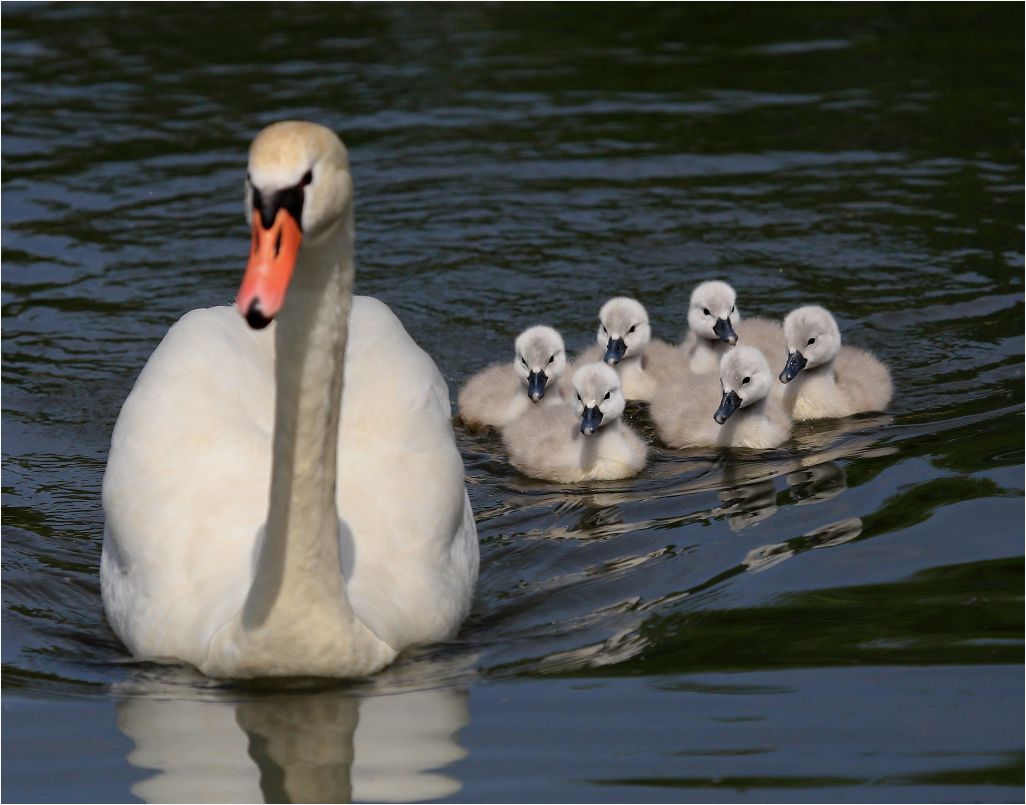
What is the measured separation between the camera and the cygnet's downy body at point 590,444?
8133 millimetres

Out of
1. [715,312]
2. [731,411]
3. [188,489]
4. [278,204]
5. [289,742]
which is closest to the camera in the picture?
[278,204]

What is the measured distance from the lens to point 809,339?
28.6ft

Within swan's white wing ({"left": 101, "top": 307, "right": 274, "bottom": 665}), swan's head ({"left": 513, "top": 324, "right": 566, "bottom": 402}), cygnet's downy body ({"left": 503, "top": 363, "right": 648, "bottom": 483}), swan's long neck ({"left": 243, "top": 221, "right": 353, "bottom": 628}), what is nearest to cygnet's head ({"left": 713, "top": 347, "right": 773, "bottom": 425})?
cygnet's downy body ({"left": 503, "top": 363, "right": 648, "bottom": 483})

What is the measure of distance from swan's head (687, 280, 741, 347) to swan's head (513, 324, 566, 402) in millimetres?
859

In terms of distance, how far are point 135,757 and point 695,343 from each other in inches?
197

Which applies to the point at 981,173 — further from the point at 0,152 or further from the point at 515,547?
the point at 0,152

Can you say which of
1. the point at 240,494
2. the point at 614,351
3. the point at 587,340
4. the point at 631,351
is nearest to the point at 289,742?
the point at 240,494

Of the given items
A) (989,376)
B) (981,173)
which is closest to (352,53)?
(981,173)

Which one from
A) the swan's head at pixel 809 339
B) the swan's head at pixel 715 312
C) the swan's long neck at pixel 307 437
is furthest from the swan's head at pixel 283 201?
the swan's head at pixel 715 312

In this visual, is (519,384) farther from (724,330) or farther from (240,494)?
(240,494)

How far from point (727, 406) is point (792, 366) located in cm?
63

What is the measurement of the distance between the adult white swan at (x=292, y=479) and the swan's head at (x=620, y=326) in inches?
81.5

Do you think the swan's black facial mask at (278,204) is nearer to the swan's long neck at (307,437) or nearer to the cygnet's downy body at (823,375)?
the swan's long neck at (307,437)

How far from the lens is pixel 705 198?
11891 millimetres
